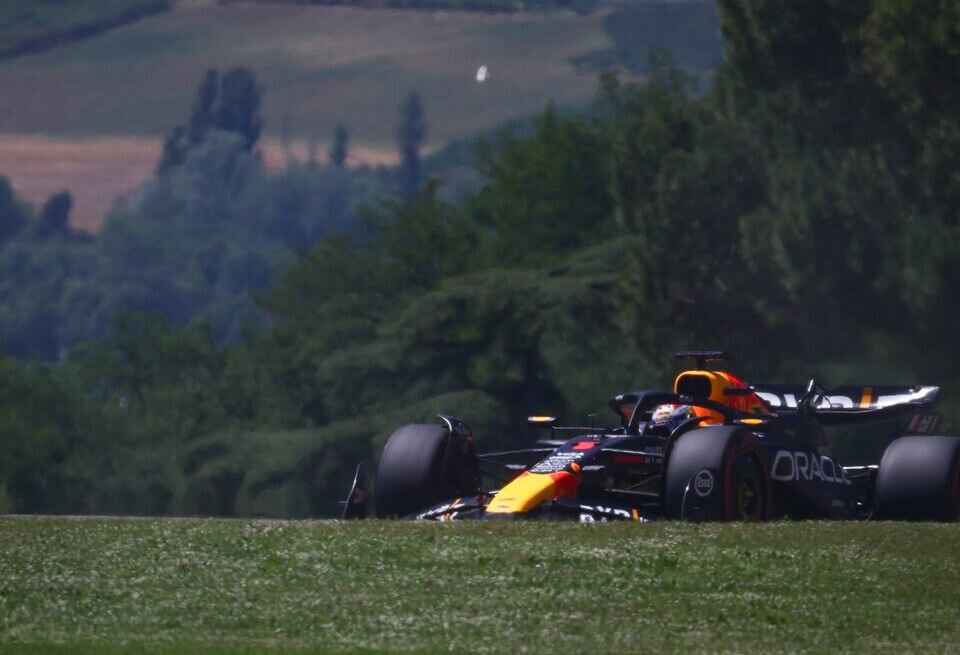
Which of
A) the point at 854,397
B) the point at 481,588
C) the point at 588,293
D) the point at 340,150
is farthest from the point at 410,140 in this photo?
the point at 481,588

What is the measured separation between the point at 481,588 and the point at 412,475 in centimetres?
391

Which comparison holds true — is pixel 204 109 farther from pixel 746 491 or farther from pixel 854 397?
pixel 746 491

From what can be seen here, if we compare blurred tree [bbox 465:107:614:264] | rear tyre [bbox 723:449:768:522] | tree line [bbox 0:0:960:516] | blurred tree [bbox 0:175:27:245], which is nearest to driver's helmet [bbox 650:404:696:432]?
rear tyre [bbox 723:449:768:522]

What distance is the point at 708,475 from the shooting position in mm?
10984

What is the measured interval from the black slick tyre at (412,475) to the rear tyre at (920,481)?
11.2ft

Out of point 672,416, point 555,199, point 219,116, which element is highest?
point 219,116

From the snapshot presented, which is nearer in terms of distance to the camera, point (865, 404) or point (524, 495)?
point (524, 495)

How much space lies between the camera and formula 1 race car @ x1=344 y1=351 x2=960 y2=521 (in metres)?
11.2

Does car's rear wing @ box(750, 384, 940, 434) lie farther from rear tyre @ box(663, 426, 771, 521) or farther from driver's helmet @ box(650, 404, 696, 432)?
rear tyre @ box(663, 426, 771, 521)

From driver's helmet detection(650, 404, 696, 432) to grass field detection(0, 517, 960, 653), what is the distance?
2.18m

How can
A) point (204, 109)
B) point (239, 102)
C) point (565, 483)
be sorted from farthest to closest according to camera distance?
point (204, 109) → point (239, 102) → point (565, 483)

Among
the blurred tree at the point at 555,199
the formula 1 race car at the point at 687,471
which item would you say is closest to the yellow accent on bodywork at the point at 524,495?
the formula 1 race car at the point at 687,471

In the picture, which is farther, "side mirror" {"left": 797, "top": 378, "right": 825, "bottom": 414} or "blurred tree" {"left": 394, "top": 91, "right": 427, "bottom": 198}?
"blurred tree" {"left": 394, "top": 91, "right": 427, "bottom": 198}

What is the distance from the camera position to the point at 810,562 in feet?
30.2
